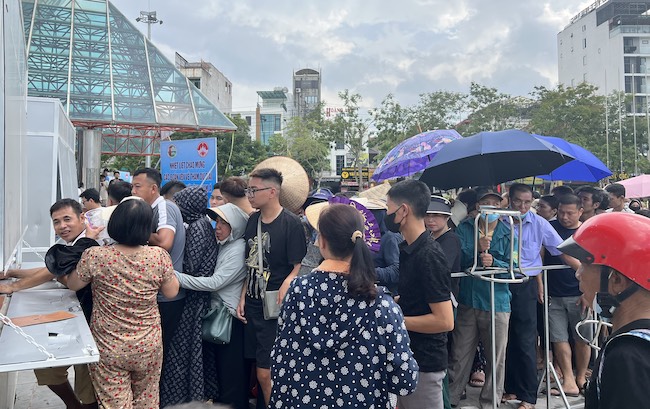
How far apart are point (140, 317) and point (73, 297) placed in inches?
18.9

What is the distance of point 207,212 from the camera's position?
3768mm

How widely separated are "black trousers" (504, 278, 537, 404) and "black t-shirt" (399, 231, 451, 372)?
1.69m

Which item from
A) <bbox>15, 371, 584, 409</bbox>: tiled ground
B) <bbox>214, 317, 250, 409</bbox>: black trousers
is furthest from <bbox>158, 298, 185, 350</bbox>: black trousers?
<bbox>15, 371, 584, 409</bbox>: tiled ground

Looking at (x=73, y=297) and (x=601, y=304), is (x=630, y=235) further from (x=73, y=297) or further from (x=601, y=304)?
(x=73, y=297)

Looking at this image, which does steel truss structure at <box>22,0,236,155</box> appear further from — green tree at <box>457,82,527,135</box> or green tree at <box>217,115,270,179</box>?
green tree at <box>457,82,527,135</box>

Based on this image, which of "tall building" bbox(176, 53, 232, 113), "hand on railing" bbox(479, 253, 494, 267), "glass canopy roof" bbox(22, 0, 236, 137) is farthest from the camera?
"tall building" bbox(176, 53, 232, 113)

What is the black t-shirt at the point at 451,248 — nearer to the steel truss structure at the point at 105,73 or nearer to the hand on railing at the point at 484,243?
the hand on railing at the point at 484,243

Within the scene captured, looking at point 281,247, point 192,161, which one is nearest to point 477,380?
point 281,247

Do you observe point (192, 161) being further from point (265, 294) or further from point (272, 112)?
point (272, 112)

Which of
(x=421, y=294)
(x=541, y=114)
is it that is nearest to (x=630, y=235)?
(x=421, y=294)

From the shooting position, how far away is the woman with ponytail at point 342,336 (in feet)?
6.64

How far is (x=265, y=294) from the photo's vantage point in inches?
132

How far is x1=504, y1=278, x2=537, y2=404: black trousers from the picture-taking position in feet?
13.2

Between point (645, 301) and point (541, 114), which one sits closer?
point (645, 301)
